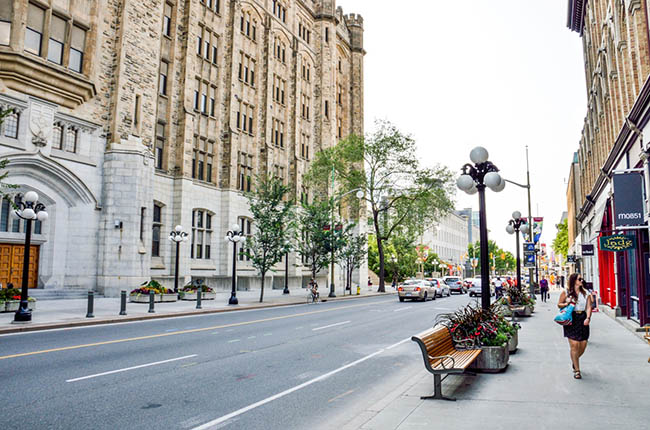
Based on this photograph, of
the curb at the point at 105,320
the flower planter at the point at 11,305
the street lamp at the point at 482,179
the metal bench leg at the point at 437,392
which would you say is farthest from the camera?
the flower planter at the point at 11,305

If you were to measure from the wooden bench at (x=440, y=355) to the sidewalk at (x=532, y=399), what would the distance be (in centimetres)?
34

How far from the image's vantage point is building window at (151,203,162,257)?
3189 cm

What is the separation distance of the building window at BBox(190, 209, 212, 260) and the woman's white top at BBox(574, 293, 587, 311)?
97.4 feet

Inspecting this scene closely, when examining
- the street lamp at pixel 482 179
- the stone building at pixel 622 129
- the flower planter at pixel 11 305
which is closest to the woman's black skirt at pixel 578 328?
the street lamp at pixel 482 179

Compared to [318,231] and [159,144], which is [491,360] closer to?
[318,231]

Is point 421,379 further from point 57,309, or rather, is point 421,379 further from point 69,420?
point 57,309

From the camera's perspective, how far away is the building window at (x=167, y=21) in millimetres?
33562

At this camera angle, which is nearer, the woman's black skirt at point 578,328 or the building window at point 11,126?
the woman's black skirt at point 578,328

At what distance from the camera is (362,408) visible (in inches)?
256

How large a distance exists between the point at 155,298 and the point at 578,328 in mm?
21835

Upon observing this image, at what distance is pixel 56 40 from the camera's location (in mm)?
25281

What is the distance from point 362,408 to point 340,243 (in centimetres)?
2941

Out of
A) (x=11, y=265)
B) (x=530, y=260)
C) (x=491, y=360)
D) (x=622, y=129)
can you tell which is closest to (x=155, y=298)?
(x=11, y=265)

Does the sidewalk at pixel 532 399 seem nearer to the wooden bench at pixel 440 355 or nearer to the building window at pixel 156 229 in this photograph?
the wooden bench at pixel 440 355
